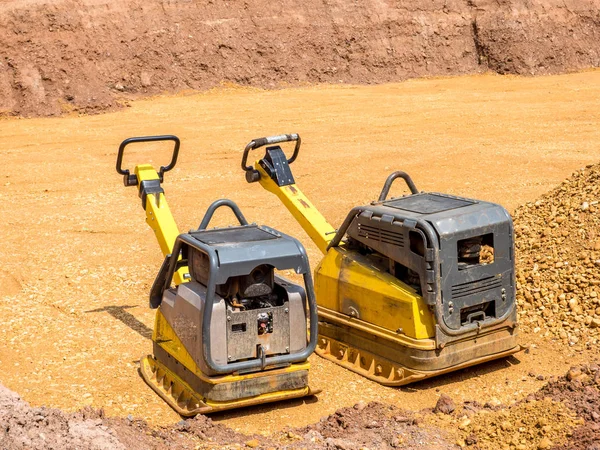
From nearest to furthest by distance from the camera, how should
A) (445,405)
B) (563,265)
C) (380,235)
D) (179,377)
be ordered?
(445,405) < (179,377) < (380,235) < (563,265)

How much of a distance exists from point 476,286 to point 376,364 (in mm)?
907

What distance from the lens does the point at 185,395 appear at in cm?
585

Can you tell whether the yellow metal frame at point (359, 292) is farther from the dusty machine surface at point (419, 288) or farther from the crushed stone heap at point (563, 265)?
the crushed stone heap at point (563, 265)

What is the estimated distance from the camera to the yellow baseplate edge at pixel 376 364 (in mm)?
6078

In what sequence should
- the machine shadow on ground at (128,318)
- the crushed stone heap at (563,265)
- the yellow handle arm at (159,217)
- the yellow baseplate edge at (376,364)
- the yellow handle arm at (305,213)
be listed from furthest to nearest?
the machine shadow on ground at (128,318)
the crushed stone heap at (563,265)
the yellow handle arm at (305,213)
the yellow handle arm at (159,217)
the yellow baseplate edge at (376,364)

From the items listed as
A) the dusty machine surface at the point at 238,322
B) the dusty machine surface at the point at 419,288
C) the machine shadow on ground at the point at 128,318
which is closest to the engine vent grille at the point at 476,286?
the dusty machine surface at the point at 419,288

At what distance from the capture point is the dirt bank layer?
21.2 meters

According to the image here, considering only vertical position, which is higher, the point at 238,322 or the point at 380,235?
the point at 380,235

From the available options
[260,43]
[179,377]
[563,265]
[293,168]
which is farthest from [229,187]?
[260,43]

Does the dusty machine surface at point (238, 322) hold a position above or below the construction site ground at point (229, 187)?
above

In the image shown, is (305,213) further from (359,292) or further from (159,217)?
(159,217)

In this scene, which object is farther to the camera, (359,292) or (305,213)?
(305,213)

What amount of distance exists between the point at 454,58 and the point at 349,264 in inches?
839

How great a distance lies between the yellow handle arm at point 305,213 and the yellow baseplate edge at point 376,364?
0.72 m
